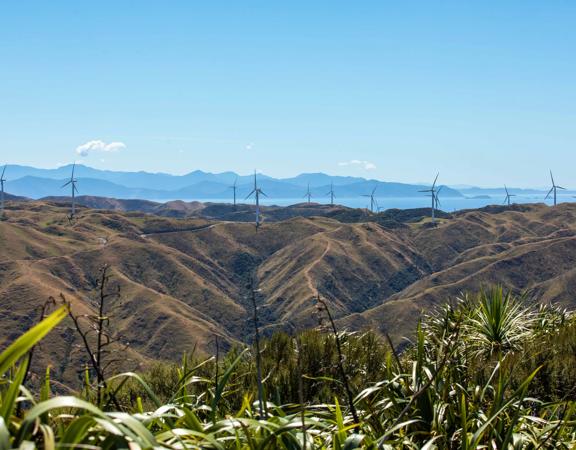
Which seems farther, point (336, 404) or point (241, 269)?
point (241, 269)

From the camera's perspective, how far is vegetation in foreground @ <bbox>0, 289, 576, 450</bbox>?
312 cm

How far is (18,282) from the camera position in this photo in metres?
113

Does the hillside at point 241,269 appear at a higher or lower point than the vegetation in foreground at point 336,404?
A: lower

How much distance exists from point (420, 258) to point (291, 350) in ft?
562

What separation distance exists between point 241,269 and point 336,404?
166 m

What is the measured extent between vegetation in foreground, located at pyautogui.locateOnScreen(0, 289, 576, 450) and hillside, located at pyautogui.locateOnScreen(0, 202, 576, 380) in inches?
2905

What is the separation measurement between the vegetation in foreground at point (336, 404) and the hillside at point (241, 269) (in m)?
73.8


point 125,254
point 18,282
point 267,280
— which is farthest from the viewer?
point 267,280

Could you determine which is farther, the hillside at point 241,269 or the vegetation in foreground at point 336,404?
the hillside at point 241,269

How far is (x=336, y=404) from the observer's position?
4785 millimetres

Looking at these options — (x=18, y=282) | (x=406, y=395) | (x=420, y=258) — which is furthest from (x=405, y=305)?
(x=406, y=395)

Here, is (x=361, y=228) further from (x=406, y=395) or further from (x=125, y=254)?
(x=406, y=395)

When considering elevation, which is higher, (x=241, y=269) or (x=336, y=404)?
(x=336, y=404)

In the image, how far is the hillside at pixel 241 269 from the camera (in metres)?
112
